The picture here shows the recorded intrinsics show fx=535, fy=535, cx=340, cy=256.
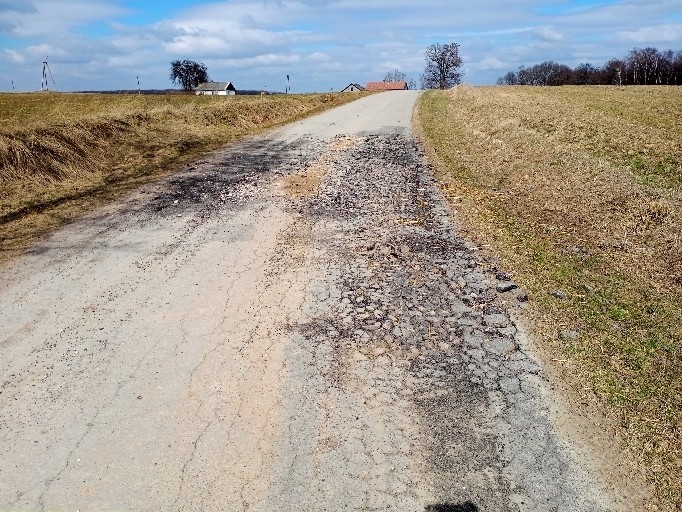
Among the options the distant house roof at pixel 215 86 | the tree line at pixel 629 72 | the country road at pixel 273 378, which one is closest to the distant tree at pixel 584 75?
the tree line at pixel 629 72

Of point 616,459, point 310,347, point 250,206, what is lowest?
point 616,459

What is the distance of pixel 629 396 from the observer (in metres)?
3.84

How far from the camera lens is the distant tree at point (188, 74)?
108 m

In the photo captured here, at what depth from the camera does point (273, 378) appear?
13.6ft

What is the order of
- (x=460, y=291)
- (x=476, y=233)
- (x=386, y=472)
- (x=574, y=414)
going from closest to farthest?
(x=386, y=472), (x=574, y=414), (x=460, y=291), (x=476, y=233)

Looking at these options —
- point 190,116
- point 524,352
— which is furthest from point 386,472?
point 190,116

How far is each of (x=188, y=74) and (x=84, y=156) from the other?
106 m

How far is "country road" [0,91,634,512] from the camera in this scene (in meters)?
3.14

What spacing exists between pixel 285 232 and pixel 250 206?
1.64 meters

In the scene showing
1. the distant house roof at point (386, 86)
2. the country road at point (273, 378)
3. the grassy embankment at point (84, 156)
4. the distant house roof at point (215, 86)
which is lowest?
the country road at point (273, 378)

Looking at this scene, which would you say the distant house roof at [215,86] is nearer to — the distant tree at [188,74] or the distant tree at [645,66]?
the distant tree at [188,74]

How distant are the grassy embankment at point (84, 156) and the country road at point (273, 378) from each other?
4.01ft

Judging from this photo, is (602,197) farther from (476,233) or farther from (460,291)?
(460,291)

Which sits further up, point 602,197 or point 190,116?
point 190,116
